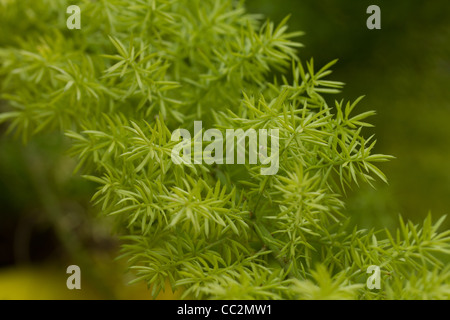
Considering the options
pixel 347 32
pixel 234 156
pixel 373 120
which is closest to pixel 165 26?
pixel 234 156

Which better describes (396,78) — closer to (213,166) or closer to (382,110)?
(382,110)

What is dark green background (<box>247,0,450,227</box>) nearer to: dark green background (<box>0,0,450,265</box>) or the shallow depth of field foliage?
dark green background (<box>0,0,450,265</box>)

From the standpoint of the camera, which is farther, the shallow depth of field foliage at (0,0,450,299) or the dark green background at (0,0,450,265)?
the dark green background at (0,0,450,265)

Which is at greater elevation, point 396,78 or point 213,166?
point 396,78

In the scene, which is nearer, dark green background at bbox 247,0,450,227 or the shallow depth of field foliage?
the shallow depth of field foliage

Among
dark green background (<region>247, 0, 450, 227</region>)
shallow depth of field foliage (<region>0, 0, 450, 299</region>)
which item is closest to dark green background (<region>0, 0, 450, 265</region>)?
dark green background (<region>247, 0, 450, 227</region>)

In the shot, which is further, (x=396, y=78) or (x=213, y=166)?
(x=396, y=78)

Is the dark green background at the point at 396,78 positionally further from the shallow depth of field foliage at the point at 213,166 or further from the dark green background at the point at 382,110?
the shallow depth of field foliage at the point at 213,166

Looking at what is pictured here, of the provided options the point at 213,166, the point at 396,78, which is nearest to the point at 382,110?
the point at 396,78
